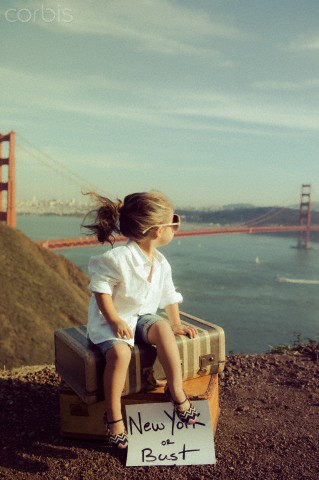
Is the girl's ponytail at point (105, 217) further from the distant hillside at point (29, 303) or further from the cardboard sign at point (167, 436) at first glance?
the distant hillside at point (29, 303)

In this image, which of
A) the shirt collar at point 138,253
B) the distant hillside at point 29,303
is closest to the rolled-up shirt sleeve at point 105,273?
the shirt collar at point 138,253

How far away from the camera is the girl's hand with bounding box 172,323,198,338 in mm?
2451

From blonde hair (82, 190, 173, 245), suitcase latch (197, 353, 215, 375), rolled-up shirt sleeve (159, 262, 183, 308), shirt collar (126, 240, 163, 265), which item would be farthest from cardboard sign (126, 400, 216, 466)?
blonde hair (82, 190, 173, 245)

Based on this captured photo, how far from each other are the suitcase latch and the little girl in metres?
0.14

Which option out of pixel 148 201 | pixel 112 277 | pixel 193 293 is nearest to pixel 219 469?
pixel 112 277

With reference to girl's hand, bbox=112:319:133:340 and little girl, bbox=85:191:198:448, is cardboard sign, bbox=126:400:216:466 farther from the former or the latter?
girl's hand, bbox=112:319:133:340

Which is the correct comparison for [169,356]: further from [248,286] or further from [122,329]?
[248,286]

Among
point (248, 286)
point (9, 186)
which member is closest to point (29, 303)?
point (9, 186)

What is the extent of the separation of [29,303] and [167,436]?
48.8 feet

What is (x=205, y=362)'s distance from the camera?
8.06 ft

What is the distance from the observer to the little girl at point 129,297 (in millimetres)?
2148

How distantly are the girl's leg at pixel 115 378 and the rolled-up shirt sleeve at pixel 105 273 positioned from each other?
278 mm

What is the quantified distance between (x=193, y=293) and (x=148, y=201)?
48.8m

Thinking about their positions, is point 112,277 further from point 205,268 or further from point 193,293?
point 205,268
